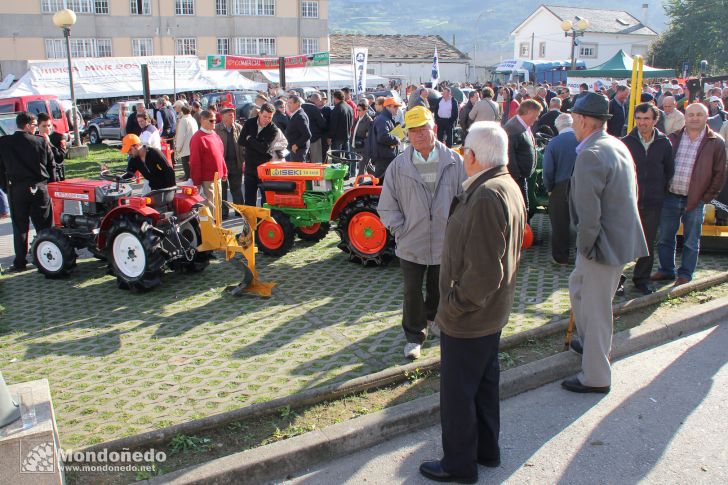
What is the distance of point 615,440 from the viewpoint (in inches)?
156

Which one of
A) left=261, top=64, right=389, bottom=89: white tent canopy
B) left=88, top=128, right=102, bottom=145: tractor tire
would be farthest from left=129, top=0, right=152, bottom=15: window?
left=88, top=128, right=102, bottom=145: tractor tire

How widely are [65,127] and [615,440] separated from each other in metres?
20.4

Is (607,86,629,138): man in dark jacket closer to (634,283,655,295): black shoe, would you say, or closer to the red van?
(634,283,655,295): black shoe

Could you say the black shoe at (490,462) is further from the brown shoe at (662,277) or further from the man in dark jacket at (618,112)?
the man in dark jacket at (618,112)

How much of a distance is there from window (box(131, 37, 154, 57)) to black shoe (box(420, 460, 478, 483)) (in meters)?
43.3

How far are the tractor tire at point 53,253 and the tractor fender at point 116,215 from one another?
0.50 meters

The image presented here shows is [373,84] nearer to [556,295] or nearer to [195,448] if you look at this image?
[556,295]

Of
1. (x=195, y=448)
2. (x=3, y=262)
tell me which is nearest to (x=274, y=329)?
(x=195, y=448)

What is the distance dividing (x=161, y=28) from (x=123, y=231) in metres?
39.7

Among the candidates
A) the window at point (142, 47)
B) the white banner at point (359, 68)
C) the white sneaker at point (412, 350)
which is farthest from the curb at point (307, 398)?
the window at point (142, 47)

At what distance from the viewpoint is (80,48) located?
4094 centimetres

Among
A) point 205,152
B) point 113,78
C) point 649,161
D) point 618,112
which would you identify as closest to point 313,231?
point 205,152

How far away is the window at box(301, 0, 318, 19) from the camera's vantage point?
4581cm

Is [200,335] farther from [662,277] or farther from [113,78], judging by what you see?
[113,78]
